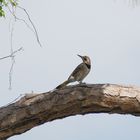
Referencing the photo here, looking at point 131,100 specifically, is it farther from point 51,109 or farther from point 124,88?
point 51,109

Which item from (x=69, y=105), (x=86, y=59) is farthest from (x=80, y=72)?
(x=69, y=105)

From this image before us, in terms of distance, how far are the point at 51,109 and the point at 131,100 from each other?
737mm

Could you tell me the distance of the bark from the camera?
533 cm

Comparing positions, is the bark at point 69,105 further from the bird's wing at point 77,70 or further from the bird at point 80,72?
the bird's wing at point 77,70

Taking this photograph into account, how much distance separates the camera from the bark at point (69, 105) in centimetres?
533

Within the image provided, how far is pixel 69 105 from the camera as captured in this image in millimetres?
5328

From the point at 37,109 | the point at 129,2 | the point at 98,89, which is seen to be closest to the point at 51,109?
the point at 37,109

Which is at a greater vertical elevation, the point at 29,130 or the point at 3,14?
the point at 3,14

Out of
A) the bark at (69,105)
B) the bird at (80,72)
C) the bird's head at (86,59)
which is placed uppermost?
the bark at (69,105)

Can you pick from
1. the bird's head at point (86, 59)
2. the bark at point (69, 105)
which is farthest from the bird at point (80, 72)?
the bark at point (69, 105)

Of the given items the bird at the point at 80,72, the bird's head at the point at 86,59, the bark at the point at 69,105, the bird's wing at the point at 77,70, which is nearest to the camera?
the bark at the point at 69,105

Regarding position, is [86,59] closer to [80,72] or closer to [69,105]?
[80,72]

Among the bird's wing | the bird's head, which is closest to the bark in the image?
the bird's wing

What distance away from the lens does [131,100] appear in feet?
17.5
